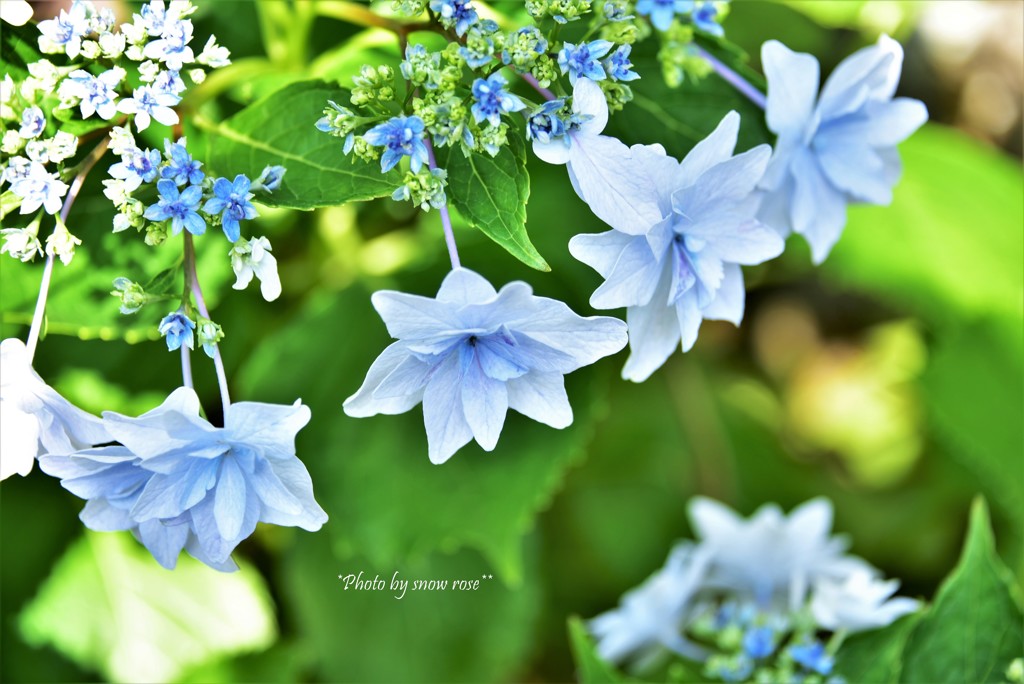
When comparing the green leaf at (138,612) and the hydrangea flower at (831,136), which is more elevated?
the hydrangea flower at (831,136)

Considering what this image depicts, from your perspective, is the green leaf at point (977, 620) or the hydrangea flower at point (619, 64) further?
the green leaf at point (977, 620)

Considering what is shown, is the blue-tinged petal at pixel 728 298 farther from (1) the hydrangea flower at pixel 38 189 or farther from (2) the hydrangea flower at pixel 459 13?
(1) the hydrangea flower at pixel 38 189

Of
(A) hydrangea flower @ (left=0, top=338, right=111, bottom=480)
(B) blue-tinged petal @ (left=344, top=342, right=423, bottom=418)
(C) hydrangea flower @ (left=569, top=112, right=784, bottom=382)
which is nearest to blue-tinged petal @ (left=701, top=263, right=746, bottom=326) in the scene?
(C) hydrangea flower @ (left=569, top=112, right=784, bottom=382)

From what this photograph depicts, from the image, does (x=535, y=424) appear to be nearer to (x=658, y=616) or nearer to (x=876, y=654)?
(x=658, y=616)

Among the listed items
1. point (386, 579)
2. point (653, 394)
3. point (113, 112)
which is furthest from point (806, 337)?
point (113, 112)

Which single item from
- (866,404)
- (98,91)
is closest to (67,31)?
(98,91)

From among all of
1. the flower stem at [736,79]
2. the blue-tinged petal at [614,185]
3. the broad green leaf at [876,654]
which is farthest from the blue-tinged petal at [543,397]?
the broad green leaf at [876,654]
